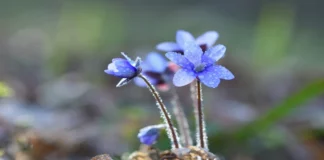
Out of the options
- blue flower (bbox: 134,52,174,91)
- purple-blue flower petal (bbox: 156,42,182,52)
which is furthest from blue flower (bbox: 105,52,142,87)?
blue flower (bbox: 134,52,174,91)

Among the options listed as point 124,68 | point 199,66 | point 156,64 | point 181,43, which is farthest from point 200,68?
point 156,64

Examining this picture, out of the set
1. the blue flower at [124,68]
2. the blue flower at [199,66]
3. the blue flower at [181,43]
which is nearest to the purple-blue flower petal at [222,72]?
the blue flower at [199,66]

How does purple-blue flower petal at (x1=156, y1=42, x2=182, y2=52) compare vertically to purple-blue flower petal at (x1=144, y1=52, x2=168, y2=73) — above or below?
below

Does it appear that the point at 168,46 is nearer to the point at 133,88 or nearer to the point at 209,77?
the point at 209,77

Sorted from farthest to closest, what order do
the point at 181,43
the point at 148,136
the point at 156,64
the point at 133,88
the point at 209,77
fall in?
the point at 133,88 < the point at 156,64 < the point at 181,43 < the point at 148,136 < the point at 209,77

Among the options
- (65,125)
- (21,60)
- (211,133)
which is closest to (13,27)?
(21,60)

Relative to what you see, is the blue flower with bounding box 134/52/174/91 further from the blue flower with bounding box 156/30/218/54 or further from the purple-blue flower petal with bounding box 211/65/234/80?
the purple-blue flower petal with bounding box 211/65/234/80
